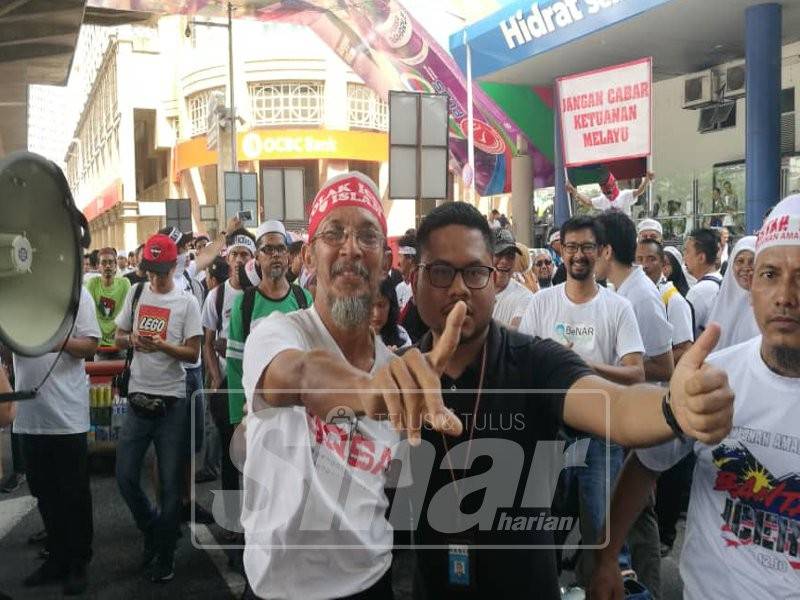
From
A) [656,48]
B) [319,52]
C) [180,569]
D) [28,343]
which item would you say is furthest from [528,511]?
[319,52]

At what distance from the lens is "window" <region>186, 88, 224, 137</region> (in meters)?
34.8

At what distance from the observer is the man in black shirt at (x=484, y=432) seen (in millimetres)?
1941

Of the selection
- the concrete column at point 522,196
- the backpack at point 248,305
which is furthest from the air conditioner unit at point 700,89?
the backpack at point 248,305

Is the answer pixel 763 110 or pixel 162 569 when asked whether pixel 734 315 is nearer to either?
pixel 162 569

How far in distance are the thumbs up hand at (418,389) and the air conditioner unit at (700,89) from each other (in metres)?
16.2

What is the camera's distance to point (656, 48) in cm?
1504

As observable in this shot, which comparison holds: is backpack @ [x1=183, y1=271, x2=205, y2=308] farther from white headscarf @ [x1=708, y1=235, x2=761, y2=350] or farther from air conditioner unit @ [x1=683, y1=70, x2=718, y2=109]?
air conditioner unit @ [x1=683, y1=70, x2=718, y2=109]

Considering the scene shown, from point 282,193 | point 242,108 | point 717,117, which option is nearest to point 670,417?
point 282,193

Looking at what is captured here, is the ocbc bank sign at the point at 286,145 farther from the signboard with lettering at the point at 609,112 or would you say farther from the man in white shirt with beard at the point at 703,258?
the man in white shirt with beard at the point at 703,258

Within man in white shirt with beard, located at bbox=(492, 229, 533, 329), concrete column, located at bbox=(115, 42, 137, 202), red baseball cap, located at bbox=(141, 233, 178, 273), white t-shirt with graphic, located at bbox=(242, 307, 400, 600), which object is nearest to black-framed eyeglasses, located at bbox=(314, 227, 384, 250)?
white t-shirt with graphic, located at bbox=(242, 307, 400, 600)

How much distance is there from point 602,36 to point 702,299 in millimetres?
10074

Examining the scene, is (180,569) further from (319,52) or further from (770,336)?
(319,52)

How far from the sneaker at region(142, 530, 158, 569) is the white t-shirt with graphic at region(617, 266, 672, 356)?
311 cm

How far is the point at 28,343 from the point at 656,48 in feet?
51.4
